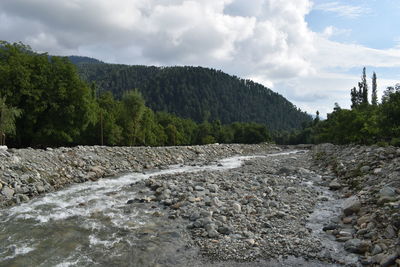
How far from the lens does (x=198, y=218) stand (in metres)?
10.2

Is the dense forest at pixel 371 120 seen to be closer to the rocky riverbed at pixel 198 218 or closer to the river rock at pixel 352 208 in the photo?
the rocky riverbed at pixel 198 218

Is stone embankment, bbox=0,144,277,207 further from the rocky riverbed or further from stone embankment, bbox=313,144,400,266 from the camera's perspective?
stone embankment, bbox=313,144,400,266

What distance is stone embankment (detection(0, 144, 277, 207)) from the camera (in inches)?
555

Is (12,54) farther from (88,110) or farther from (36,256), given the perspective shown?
(36,256)

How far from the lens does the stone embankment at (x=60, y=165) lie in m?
14.1

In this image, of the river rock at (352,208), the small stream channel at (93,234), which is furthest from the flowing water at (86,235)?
the river rock at (352,208)

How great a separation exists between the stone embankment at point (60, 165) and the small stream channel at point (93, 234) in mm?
1480

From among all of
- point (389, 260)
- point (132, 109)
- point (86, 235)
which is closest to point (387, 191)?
point (389, 260)

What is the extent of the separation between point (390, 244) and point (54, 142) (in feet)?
131

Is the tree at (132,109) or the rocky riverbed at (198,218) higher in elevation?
the tree at (132,109)

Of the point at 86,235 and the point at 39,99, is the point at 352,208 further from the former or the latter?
the point at 39,99

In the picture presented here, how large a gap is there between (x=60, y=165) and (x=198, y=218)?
12655mm

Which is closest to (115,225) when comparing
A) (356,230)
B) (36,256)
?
(36,256)

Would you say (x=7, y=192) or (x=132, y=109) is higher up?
(x=132, y=109)
